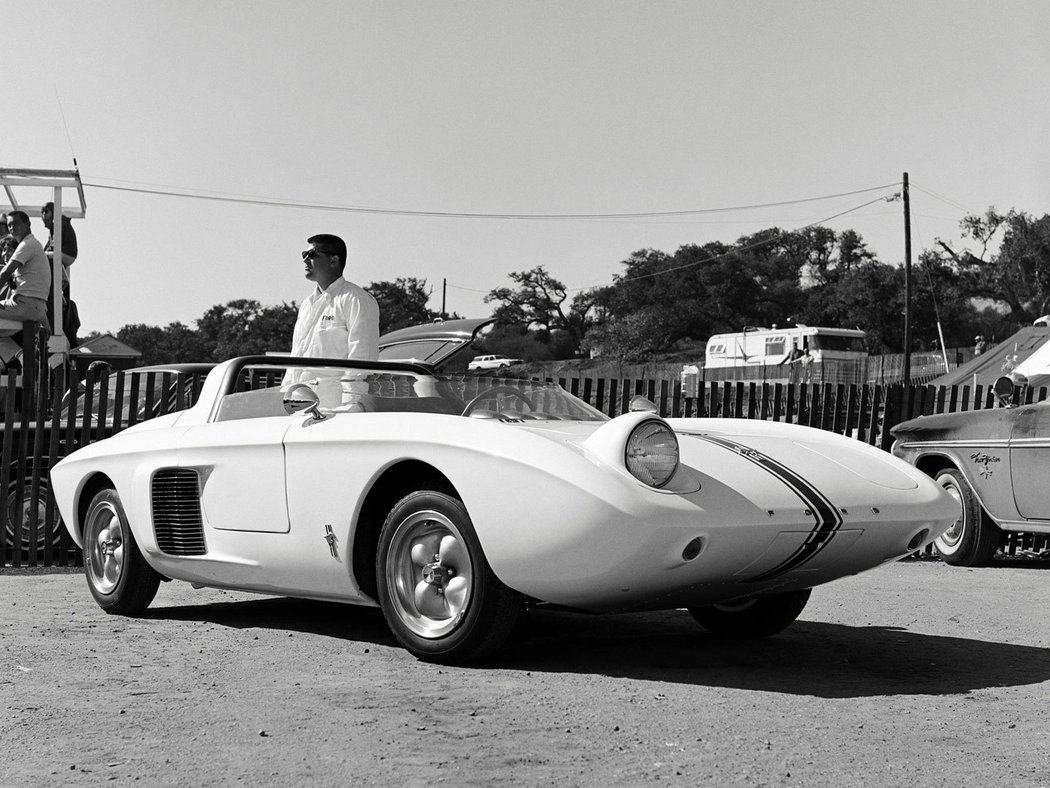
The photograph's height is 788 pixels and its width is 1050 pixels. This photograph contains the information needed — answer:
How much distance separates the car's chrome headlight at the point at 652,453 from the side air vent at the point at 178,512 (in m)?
2.29

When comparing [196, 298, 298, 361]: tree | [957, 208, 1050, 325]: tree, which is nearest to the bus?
[957, 208, 1050, 325]: tree

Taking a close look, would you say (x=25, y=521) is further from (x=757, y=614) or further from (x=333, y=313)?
(x=757, y=614)

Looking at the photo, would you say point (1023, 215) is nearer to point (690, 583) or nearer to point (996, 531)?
point (996, 531)

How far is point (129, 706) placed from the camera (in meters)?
4.05

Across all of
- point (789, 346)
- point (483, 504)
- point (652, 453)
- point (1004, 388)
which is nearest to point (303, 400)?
point (483, 504)

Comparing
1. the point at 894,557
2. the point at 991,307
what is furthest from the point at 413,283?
the point at 894,557

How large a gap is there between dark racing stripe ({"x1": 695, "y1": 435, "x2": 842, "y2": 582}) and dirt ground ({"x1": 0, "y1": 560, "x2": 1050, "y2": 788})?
399 millimetres

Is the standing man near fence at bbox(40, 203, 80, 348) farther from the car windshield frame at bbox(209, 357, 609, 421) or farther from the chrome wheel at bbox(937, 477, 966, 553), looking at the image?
the chrome wheel at bbox(937, 477, 966, 553)

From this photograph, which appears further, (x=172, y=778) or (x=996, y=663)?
(x=996, y=663)

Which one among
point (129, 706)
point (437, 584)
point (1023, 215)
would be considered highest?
point (1023, 215)

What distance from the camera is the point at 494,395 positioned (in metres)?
5.39

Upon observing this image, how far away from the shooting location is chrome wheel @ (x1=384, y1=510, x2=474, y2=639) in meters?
4.66

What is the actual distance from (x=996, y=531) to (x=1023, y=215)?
69689 millimetres

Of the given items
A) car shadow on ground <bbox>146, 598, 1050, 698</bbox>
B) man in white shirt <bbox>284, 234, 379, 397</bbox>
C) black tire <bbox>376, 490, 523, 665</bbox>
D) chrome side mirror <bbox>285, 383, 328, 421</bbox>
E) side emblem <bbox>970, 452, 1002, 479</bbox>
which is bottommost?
car shadow on ground <bbox>146, 598, 1050, 698</bbox>
